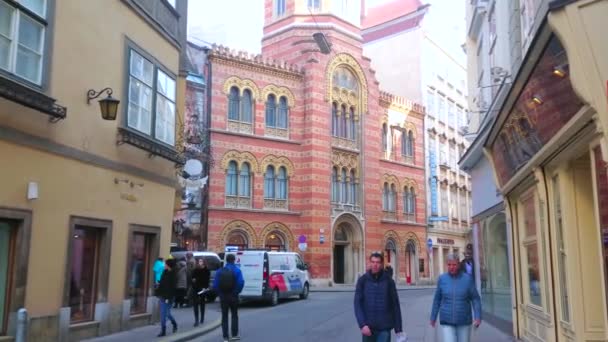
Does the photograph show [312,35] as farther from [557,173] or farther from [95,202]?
[557,173]

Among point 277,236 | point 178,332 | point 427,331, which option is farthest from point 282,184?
point 178,332

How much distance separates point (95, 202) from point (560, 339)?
8.76 metres

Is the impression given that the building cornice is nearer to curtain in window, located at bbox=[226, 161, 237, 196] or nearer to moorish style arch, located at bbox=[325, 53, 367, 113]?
moorish style arch, located at bbox=[325, 53, 367, 113]

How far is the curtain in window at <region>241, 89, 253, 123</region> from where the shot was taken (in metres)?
36.0

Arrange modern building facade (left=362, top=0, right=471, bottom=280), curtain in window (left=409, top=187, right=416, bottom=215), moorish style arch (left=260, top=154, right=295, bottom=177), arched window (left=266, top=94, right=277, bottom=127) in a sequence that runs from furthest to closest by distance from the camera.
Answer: modern building facade (left=362, top=0, right=471, bottom=280)
curtain in window (left=409, top=187, right=416, bottom=215)
arched window (left=266, top=94, right=277, bottom=127)
moorish style arch (left=260, top=154, right=295, bottom=177)

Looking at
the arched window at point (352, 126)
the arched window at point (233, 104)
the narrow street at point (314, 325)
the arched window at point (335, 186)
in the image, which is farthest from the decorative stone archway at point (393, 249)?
the narrow street at point (314, 325)

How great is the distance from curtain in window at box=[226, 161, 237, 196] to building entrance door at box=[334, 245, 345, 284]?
8547 mm

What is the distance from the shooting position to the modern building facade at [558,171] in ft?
21.0

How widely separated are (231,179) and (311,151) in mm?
5503

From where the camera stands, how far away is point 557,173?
363 inches

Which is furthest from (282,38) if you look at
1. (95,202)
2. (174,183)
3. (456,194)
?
(95,202)

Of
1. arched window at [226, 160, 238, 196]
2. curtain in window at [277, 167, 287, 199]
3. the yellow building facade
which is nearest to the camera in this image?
the yellow building facade

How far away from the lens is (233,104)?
3566 cm

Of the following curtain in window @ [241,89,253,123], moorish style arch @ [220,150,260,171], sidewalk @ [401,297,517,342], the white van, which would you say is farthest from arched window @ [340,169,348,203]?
sidewalk @ [401,297,517,342]
